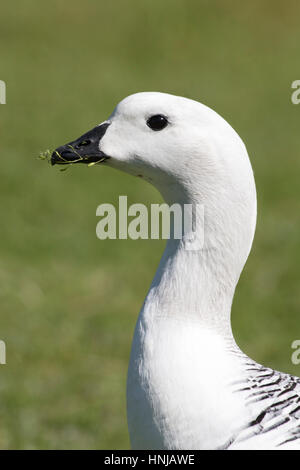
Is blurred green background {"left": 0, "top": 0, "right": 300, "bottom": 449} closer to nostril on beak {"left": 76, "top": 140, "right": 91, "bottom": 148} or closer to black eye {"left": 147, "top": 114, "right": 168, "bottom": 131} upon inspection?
nostril on beak {"left": 76, "top": 140, "right": 91, "bottom": 148}

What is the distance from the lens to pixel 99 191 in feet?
21.9

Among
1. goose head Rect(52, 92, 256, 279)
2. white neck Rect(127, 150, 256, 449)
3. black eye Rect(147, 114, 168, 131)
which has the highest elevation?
black eye Rect(147, 114, 168, 131)

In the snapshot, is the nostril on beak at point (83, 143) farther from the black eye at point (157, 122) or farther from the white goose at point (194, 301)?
the black eye at point (157, 122)

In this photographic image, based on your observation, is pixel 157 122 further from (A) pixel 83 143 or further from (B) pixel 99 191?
(B) pixel 99 191

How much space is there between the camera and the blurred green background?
159 inches

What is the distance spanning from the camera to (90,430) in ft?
11.8

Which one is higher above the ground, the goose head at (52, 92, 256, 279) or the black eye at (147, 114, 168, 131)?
the black eye at (147, 114, 168, 131)

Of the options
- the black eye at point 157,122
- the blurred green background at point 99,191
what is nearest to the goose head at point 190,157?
the black eye at point 157,122

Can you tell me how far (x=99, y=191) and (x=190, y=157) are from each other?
186 inches

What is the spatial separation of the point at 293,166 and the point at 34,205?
2.53m

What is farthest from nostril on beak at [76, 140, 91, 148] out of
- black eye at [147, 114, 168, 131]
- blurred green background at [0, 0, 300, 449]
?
blurred green background at [0, 0, 300, 449]

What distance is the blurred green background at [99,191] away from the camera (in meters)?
4.04
